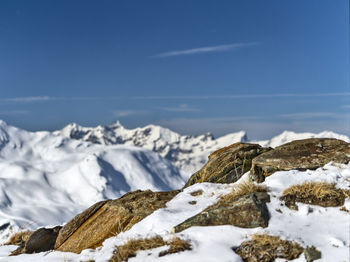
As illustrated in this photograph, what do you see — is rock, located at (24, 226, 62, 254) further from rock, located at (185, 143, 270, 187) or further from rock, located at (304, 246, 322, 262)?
rock, located at (304, 246, 322, 262)

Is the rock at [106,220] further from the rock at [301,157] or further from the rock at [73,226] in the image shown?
the rock at [301,157]

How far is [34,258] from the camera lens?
1191 centimetres

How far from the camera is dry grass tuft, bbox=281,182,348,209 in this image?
10969 mm

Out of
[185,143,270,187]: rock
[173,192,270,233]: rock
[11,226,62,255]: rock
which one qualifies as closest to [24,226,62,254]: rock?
[11,226,62,255]: rock

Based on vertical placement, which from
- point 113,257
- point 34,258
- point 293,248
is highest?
point 293,248

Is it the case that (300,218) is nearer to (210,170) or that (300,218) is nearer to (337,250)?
(337,250)

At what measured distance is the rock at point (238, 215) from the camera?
1015 centimetres

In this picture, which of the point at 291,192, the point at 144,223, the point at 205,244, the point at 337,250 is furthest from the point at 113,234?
the point at 337,250

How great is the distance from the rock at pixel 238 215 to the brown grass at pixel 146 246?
0.68 metres

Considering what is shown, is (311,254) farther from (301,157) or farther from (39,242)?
(39,242)

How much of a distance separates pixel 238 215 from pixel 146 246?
8.37 feet

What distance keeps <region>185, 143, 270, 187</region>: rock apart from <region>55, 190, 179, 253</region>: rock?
1.87 metres

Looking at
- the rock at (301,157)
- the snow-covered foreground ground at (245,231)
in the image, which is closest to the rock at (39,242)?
the snow-covered foreground ground at (245,231)

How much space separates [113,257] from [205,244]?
230 cm
